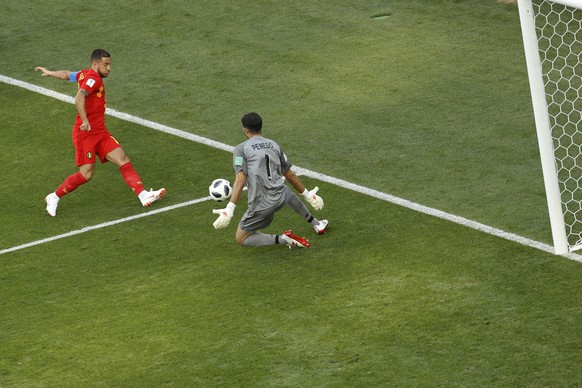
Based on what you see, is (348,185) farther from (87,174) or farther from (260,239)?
(87,174)

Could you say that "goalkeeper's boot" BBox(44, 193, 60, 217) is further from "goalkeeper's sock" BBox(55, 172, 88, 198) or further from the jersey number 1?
the jersey number 1

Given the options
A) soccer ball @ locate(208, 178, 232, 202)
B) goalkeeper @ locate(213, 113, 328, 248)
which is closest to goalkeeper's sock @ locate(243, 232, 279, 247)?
goalkeeper @ locate(213, 113, 328, 248)

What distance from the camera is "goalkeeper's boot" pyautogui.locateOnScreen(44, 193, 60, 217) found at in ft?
43.7

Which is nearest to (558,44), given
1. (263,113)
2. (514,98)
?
(514,98)

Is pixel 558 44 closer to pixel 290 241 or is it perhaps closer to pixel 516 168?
pixel 516 168

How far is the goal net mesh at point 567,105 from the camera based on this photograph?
12516 mm

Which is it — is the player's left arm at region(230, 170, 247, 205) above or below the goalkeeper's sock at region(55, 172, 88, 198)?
above

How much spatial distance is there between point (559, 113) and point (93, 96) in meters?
5.31

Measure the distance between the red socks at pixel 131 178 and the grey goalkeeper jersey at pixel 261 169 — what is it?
6.28 ft

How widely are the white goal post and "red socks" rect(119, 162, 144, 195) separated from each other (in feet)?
14.1

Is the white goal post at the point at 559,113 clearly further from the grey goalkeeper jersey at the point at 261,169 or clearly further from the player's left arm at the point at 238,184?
the player's left arm at the point at 238,184

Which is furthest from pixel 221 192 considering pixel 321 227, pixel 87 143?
pixel 87 143

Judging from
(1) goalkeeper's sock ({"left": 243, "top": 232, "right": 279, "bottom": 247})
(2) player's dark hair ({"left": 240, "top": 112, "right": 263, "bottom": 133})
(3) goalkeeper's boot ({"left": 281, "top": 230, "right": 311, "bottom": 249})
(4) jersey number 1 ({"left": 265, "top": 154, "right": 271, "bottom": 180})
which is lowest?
(1) goalkeeper's sock ({"left": 243, "top": 232, "right": 279, "bottom": 247})

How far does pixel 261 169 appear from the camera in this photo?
38.3 feet
